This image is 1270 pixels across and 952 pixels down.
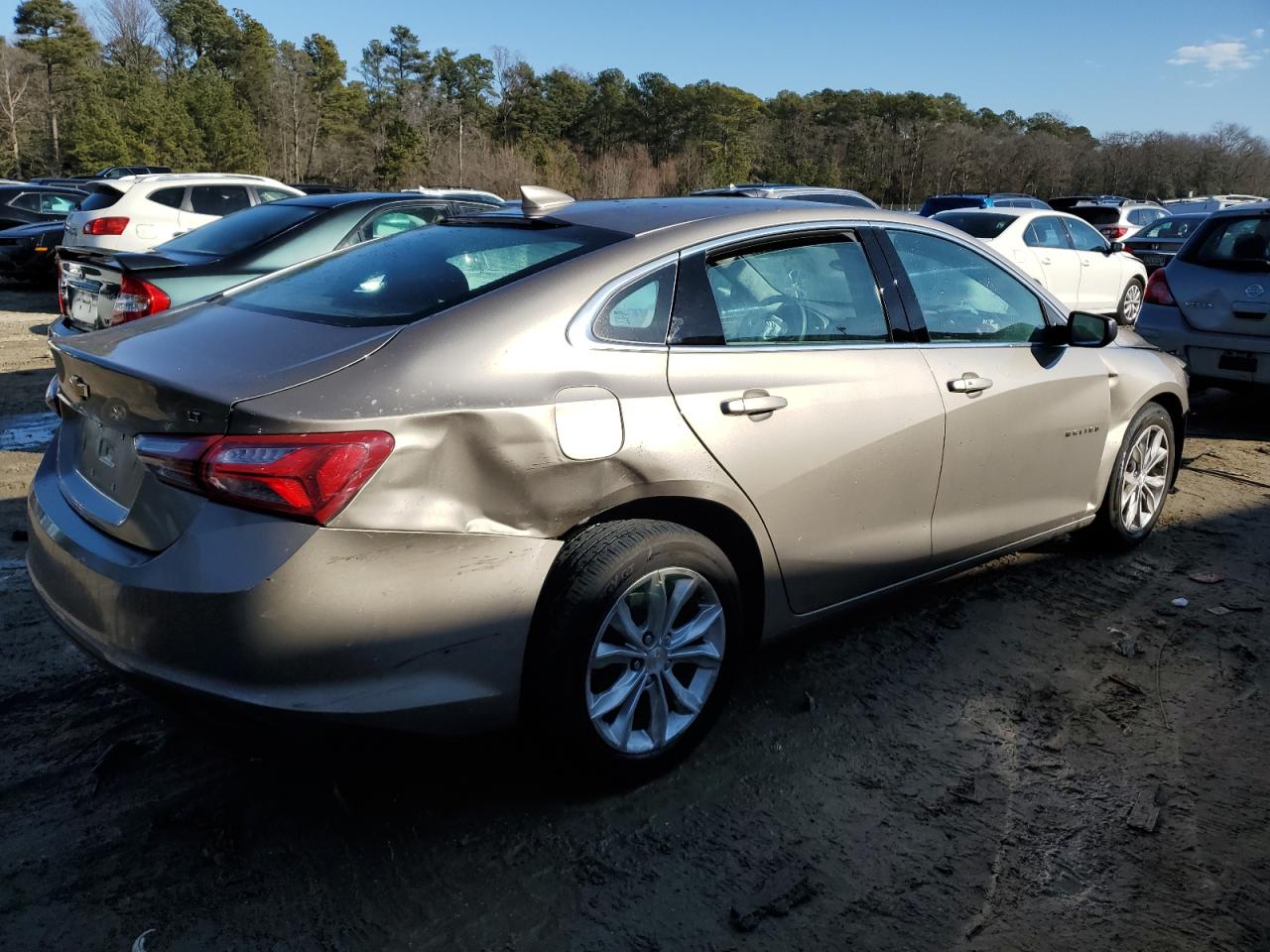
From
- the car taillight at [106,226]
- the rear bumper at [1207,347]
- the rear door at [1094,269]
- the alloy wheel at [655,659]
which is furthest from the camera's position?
the rear door at [1094,269]

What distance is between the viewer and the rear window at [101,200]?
1180cm

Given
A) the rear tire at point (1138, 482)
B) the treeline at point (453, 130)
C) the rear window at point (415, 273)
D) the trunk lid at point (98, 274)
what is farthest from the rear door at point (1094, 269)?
the treeline at point (453, 130)

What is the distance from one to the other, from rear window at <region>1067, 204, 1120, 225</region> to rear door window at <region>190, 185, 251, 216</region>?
50.0 feet

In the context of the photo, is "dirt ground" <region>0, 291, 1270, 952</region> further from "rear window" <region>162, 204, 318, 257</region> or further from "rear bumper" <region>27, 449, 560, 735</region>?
"rear window" <region>162, 204, 318, 257</region>

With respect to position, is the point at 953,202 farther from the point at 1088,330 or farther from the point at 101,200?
the point at 1088,330

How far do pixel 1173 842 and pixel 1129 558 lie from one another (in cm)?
239

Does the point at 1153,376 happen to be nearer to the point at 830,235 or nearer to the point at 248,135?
the point at 830,235

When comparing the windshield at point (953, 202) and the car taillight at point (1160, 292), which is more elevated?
the windshield at point (953, 202)

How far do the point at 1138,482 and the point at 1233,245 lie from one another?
12.6 feet

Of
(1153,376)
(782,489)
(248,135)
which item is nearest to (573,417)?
(782,489)

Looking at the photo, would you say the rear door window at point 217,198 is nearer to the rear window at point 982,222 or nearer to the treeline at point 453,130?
the rear window at point 982,222

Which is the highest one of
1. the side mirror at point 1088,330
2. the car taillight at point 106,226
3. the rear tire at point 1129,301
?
the side mirror at point 1088,330

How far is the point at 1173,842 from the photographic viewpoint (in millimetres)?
2650

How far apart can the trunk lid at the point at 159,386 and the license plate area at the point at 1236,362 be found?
6651mm
